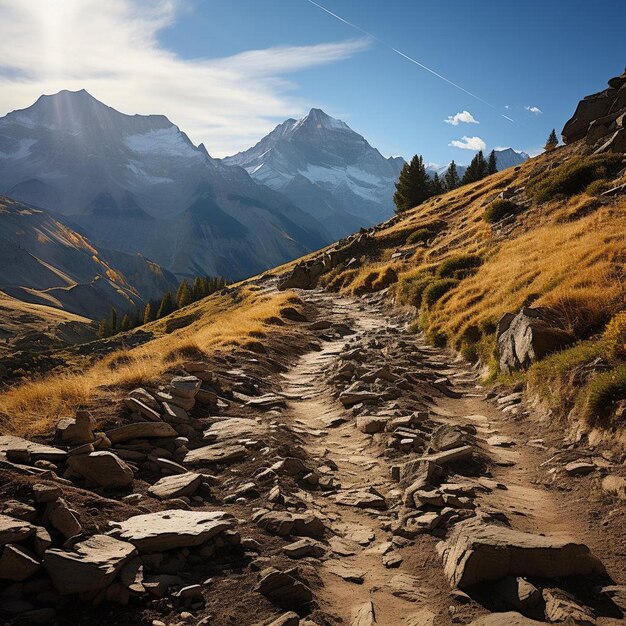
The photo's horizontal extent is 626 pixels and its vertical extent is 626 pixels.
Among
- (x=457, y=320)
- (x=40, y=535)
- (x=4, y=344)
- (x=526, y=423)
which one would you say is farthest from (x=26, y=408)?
(x=4, y=344)

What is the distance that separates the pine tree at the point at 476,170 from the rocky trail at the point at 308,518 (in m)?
101

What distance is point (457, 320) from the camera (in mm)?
18953

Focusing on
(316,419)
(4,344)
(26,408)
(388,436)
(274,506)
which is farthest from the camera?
(4,344)

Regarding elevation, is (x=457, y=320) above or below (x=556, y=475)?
above

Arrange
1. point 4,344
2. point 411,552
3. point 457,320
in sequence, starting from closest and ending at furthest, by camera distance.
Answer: point 411,552
point 457,320
point 4,344

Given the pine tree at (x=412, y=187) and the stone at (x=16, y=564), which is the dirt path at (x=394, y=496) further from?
the pine tree at (x=412, y=187)

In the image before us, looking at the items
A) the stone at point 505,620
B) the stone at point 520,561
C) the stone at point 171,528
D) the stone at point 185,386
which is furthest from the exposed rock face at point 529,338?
the stone at point 171,528

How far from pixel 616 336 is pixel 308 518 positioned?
7.82 meters

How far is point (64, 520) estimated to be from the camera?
17.5ft

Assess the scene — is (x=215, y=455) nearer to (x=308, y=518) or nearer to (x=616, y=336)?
(x=308, y=518)

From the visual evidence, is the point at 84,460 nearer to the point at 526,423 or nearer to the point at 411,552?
the point at 411,552

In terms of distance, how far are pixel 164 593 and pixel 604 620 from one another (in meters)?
4.47

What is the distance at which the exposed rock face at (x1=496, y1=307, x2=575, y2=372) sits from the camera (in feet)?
38.3

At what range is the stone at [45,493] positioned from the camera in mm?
5586
